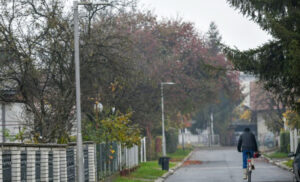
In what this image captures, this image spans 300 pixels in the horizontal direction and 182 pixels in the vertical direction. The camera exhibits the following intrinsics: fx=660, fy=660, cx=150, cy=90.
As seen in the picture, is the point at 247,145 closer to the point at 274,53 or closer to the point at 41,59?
the point at 274,53

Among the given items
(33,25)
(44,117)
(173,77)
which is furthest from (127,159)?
(173,77)

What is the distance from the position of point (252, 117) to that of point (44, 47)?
188 ft

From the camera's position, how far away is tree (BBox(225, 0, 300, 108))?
2169 cm

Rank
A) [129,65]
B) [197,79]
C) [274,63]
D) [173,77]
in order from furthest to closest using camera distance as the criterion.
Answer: [197,79] < [173,77] < [129,65] < [274,63]

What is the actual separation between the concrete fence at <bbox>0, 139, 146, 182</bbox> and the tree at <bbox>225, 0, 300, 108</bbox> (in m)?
6.10

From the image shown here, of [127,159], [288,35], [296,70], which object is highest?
[288,35]

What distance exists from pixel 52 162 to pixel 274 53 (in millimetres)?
9441

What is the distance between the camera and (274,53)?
23.0 metres

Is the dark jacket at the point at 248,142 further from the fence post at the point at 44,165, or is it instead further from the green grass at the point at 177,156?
the green grass at the point at 177,156

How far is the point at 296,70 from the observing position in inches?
755

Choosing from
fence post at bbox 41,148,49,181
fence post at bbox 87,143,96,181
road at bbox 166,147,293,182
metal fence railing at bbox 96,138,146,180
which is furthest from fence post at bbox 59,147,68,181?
road at bbox 166,147,293,182

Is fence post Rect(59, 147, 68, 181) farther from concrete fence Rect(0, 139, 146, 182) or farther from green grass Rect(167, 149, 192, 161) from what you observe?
green grass Rect(167, 149, 192, 161)

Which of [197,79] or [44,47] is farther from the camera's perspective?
[197,79]

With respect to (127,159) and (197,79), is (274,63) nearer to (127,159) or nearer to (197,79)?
(127,159)
